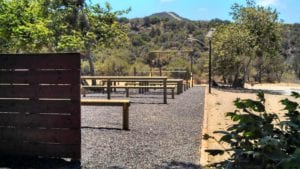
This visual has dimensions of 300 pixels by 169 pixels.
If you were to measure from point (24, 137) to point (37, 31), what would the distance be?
42.9 ft

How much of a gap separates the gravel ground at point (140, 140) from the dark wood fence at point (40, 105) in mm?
266

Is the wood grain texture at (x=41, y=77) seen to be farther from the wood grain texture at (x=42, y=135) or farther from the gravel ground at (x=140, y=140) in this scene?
the gravel ground at (x=140, y=140)

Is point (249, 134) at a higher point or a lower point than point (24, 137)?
higher

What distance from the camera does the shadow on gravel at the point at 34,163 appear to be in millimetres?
5824

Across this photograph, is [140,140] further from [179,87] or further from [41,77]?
[179,87]

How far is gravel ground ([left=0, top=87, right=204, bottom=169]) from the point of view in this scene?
19.9ft

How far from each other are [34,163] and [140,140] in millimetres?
2106

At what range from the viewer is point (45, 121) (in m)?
6.04

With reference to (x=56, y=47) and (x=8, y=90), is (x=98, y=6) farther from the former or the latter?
(x=8, y=90)

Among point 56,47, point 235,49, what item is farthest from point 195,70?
point 56,47

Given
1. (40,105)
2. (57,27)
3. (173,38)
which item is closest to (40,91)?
(40,105)

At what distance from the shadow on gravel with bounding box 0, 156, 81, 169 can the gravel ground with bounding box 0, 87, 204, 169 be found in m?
0.01

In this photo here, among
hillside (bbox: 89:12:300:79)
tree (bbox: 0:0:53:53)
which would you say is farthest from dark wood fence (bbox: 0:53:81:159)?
hillside (bbox: 89:12:300:79)

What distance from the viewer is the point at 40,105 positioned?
6.04m
